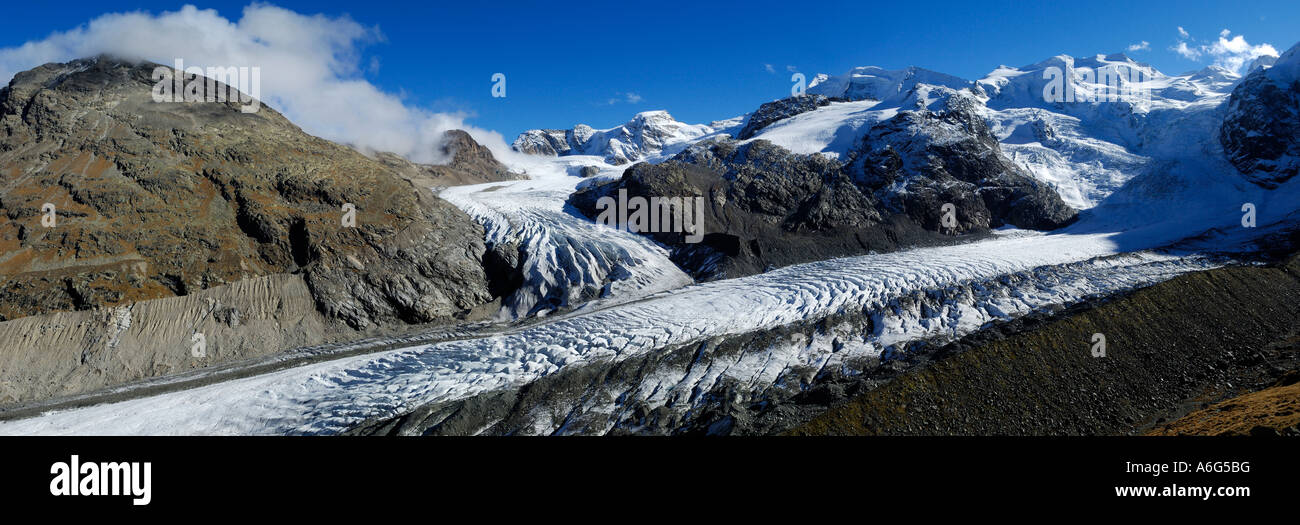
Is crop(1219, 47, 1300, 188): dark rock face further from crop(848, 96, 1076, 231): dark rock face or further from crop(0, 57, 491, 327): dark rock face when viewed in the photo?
crop(0, 57, 491, 327): dark rock face

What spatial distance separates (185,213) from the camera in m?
26.2

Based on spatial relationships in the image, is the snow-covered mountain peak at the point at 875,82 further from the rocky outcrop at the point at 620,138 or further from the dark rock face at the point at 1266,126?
the dark rock face at the point at 1266,126

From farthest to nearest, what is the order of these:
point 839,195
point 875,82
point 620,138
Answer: point 620,138 < point 875,82 < point 839,195

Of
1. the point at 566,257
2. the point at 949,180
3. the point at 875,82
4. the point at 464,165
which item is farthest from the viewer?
the point at 875,82

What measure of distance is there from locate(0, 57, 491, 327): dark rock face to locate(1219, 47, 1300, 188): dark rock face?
69623mm

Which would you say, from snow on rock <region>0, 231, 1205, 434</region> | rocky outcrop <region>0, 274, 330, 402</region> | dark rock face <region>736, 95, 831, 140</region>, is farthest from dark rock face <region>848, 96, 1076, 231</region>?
rocky outcrop <region>0, 274, 330, 402</region>

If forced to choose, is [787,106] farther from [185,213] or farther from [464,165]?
[185,213]

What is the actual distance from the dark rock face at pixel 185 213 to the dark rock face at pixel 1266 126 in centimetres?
6962

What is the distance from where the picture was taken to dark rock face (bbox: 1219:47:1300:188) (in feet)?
147

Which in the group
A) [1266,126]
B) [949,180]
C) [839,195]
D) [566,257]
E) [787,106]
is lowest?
[566,257]

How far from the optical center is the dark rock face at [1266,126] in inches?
1763

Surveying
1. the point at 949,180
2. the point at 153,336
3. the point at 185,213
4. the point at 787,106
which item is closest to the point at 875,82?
the point at 787,106

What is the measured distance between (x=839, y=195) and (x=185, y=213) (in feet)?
141
